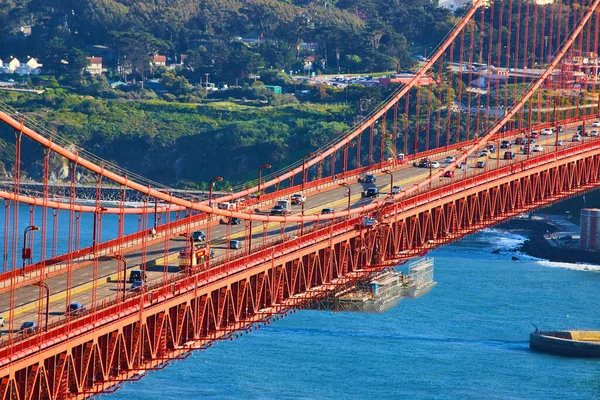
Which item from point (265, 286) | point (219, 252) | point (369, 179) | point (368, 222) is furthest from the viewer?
point (369, 179)

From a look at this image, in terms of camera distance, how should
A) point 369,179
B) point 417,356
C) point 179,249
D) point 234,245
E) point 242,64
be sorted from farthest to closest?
point 242,64 → point 369,179 → point 417,356 → point 179,249 → point 234,245

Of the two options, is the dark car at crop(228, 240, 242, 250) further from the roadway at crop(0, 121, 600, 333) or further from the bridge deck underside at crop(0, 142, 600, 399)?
the bridge deck underside at crop(0, 142, 600, 399)

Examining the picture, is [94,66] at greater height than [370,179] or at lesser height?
greater

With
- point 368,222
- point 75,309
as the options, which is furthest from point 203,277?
point 368,222

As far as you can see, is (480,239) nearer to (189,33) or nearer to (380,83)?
(380,83)

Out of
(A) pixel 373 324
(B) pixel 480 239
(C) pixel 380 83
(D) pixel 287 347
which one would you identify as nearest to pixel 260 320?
(D) pixel 287 347

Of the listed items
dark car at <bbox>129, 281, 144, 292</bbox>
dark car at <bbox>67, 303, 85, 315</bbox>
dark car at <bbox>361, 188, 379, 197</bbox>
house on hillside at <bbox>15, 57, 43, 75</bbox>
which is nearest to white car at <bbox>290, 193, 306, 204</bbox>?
dark car at <bbox>361, 188, 379, 197</bbox>

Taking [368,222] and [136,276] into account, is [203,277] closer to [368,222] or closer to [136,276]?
[136,276]
